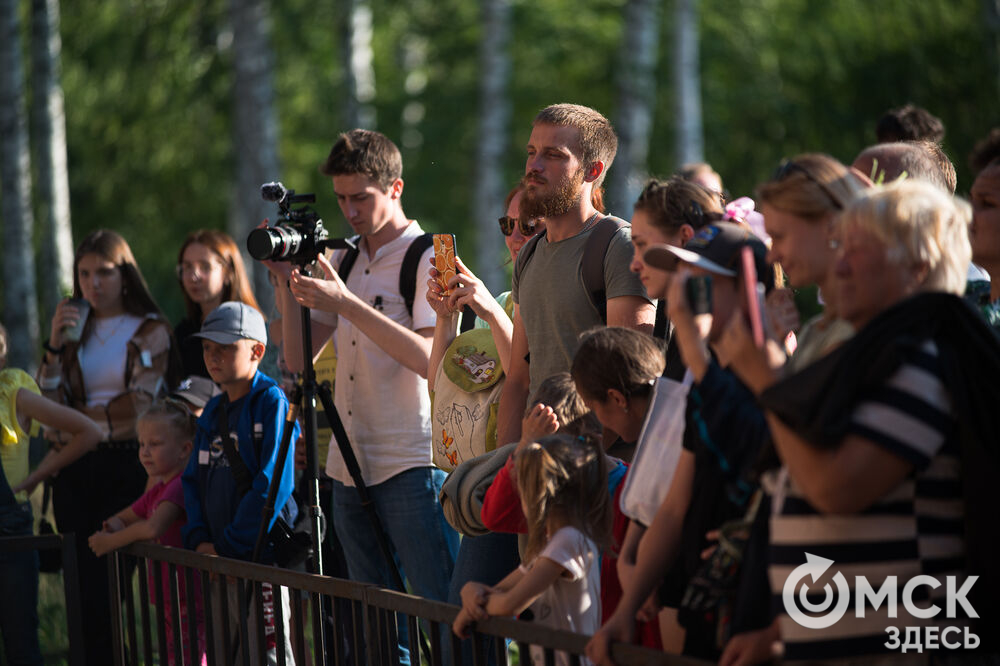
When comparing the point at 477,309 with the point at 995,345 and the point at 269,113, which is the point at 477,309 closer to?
the point at 995,345

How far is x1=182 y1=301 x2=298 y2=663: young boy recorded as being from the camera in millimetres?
4199

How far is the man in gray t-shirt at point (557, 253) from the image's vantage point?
12.0ft

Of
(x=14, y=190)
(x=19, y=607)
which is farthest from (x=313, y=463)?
(x=14, y=190)

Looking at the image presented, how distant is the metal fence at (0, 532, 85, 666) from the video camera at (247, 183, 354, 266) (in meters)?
1.35

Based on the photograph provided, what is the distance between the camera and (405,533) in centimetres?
422

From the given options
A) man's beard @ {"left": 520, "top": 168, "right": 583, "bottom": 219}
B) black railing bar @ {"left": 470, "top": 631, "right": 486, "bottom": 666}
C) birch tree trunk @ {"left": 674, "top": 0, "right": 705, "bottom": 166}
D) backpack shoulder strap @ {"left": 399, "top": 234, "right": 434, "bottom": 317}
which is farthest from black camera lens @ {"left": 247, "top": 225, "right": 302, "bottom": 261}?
birch tree trunk @ {"left": 674, "top": 0, "right": 705, "bottom": 166}

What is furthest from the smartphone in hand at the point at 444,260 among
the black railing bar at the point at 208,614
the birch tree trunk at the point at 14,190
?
the birch tree trunk at the point at 14,190

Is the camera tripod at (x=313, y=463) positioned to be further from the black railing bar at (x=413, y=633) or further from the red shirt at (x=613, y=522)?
the red shirt at (x=613, y=522)

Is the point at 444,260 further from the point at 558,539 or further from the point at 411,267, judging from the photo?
the point at 558,539

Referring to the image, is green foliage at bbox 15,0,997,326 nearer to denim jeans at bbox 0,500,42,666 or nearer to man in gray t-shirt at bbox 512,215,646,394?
denim jeans at bbox 0,500,42,666

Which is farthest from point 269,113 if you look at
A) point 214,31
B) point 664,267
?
point 664,267

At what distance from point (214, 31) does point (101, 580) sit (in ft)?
34.2

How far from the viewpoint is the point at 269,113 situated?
11.0m

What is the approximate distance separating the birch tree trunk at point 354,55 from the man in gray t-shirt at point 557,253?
12255mm
